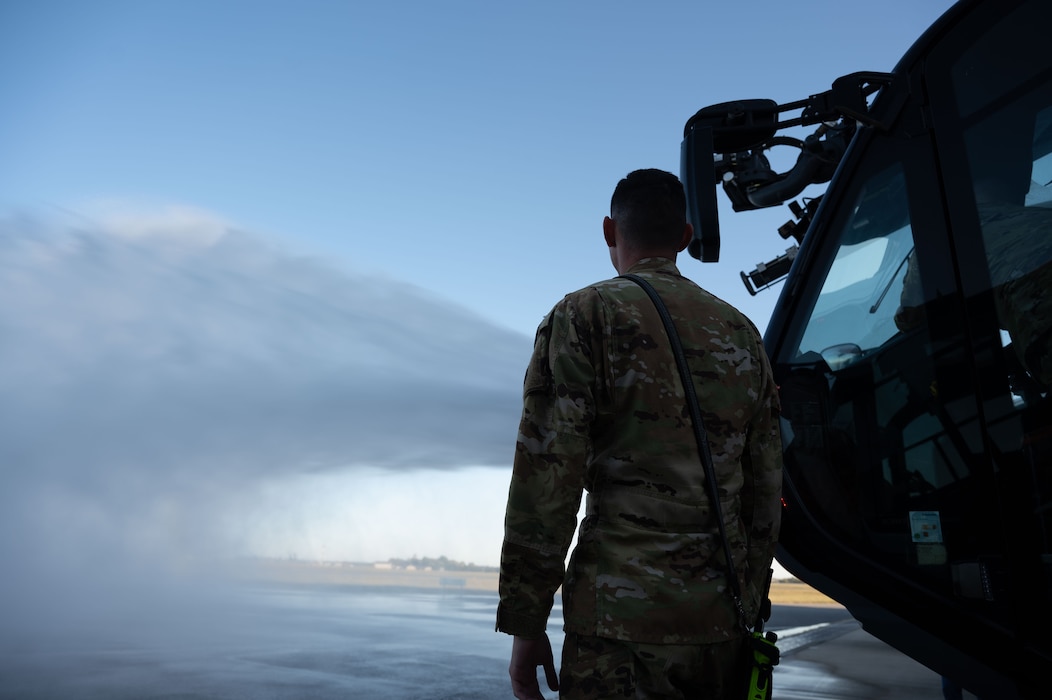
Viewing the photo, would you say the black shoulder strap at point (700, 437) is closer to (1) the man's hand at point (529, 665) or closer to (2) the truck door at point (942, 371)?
(1) the man's hand at point (529, 665)

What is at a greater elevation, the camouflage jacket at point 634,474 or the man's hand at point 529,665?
the camouflage jacket at point 634,474

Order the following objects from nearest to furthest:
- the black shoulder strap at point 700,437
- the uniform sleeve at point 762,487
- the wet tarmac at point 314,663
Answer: the black shoulder strap at point 700,437 → the uniform sleeve at point 762,487 → the wet tarmac at point 314,663

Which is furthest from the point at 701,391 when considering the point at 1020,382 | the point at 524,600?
the point at 1020,382

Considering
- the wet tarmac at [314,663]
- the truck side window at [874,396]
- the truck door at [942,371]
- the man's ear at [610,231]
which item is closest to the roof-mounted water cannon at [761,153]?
the truck door at [942,371]

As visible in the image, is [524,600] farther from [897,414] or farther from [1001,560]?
[897,414]

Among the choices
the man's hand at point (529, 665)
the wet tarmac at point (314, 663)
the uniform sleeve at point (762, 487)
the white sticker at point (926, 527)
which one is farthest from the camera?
the wet tarmac at point (314, 663)

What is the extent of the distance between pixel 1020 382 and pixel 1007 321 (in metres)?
0.20

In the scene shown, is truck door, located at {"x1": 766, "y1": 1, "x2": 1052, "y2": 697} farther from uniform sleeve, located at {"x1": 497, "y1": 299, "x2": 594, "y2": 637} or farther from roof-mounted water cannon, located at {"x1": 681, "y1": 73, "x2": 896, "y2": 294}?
uniform sleeve, located at {"x1": 497, "y1": 299, "x2": 594, "y2": 637}

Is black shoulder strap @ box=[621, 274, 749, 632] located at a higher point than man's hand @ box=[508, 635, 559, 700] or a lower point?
higher

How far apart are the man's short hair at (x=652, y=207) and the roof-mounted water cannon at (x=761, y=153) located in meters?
0.71

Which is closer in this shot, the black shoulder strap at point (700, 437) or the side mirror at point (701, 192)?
the black shoulder strap at point (700, 437)

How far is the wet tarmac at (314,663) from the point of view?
7227 mm

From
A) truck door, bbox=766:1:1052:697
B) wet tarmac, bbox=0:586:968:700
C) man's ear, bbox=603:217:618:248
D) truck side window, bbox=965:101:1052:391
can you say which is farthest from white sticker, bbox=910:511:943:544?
wet tarmac, bbox=0:586:968:700

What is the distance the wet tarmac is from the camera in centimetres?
723
